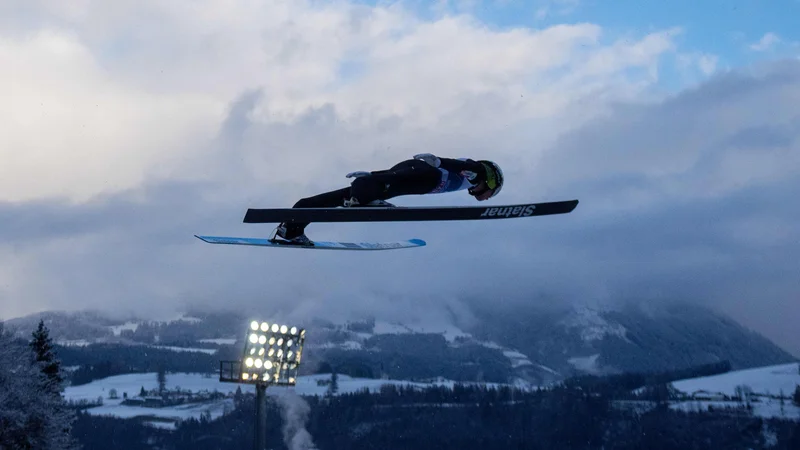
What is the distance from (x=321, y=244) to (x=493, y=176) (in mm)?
5082

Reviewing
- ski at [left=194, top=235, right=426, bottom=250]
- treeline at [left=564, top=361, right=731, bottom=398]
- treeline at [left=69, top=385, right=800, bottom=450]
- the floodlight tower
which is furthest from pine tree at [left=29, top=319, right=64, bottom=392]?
treeline at [left=564, top=361, right=731, bottom=398]

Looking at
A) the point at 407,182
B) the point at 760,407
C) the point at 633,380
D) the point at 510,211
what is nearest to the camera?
the point at 407,182

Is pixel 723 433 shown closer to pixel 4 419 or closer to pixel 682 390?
pixel 682 390

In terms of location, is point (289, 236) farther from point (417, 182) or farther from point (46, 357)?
point (46, 357)

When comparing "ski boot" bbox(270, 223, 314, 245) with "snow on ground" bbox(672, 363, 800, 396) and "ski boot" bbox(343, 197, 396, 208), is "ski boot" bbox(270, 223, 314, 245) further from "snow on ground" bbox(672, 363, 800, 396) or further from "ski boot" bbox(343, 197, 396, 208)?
"snow on ground" bbox(672, 363, 800, 396)

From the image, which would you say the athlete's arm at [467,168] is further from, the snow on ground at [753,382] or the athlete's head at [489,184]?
the snow on ground at [753,382]

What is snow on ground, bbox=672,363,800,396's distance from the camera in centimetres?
17162

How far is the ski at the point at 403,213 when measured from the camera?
59.3ft

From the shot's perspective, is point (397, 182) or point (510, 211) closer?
point (397, 182)

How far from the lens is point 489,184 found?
785 inches

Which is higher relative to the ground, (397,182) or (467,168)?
(467,168)

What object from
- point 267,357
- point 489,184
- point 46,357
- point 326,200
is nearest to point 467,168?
point 489,184

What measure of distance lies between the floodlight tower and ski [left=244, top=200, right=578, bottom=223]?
49.9 ft

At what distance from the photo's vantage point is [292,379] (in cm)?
3675
